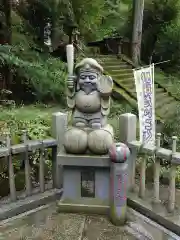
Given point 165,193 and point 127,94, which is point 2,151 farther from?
point 127,94

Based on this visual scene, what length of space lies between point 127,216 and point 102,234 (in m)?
0.53

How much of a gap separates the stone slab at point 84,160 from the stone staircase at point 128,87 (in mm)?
4868

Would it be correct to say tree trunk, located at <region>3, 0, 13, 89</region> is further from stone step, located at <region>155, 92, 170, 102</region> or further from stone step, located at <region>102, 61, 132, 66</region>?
stone step, located at <region>155, 92, 170, 102</region>

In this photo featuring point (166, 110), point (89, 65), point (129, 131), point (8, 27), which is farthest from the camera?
point (166, 110)

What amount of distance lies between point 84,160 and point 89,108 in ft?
2.18

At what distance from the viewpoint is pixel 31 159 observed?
188 inches

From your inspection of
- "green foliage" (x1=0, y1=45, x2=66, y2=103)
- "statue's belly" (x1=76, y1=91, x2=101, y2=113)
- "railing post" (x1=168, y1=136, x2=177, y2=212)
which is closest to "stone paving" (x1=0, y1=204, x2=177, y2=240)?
"railing post" (x1=168, y1=136, x2=177, y2=212)

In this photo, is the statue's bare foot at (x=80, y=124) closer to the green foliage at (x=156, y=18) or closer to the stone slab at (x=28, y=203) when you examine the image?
the stone slab at (x=28, y=203)

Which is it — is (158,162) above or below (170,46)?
below

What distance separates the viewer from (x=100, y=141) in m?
3.53

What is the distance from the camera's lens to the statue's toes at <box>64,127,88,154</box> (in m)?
3.54

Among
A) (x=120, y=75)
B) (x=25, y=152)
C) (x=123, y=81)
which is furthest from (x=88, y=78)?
(x=120, y=75)

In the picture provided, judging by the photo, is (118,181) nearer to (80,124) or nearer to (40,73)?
(80,124)

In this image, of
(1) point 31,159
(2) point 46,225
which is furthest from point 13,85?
(2) point 46,225
